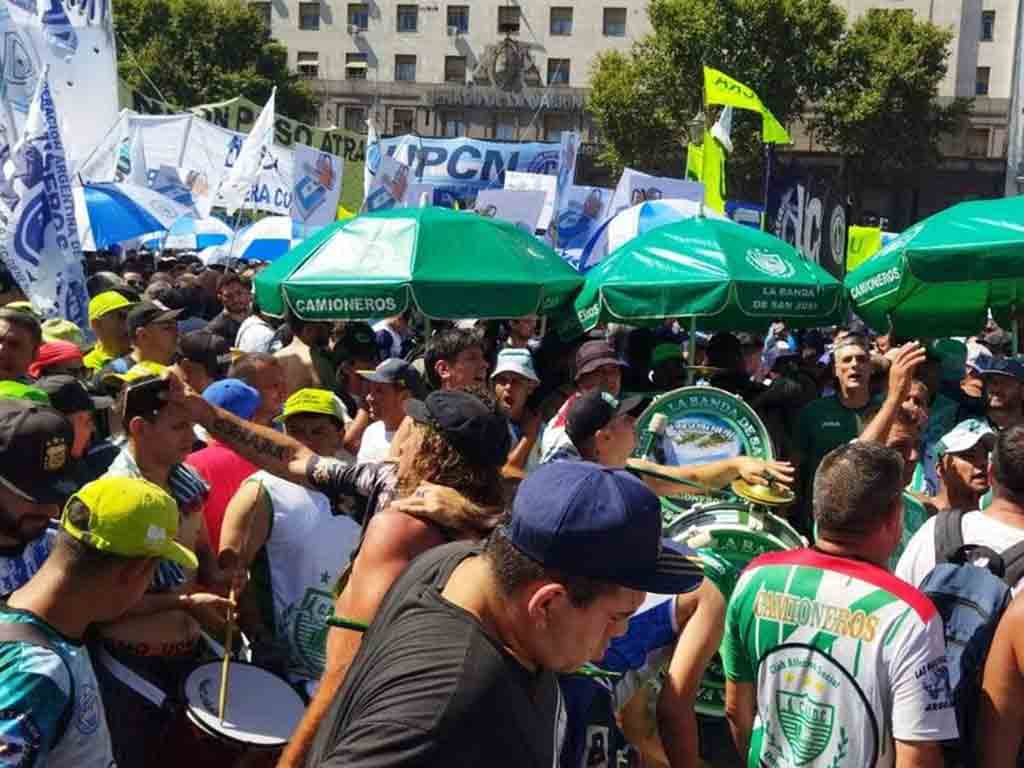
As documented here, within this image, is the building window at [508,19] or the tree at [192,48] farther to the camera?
the building window at [508,19]

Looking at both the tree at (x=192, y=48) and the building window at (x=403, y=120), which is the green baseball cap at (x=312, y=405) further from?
the building window at (x=403, y=120)

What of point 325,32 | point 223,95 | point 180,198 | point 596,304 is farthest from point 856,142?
point 596,304

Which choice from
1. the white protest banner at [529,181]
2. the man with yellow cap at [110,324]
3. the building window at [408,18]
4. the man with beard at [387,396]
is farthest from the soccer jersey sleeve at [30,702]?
the building window at [408,18]

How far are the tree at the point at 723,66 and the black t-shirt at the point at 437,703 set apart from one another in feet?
149

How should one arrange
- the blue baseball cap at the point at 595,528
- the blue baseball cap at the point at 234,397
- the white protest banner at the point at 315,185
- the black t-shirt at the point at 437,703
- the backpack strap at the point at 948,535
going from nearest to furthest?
the black t-shirt at the point at 437,703, the blue baseball cap at the point at 595,528, the backpack strap at the point at 948,535, the blue baseball cap at the point at 234,397, the white protest banner at the point at 315,185

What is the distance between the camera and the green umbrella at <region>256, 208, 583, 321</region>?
7375mm

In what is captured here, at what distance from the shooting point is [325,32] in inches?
2623

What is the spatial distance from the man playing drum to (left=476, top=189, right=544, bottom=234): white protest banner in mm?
9232

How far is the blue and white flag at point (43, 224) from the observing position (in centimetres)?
738

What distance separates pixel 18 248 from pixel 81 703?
17.9 ft

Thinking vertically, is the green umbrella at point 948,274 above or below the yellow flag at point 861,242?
above

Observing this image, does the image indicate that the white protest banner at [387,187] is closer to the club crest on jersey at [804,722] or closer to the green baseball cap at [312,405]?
the green baseball cap at [312,405]

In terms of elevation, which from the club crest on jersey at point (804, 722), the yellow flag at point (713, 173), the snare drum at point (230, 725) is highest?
the yellow flag at point (713, 173)

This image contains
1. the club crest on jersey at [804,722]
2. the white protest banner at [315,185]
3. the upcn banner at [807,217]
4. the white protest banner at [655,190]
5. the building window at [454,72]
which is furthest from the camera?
the building window at [454,72]
